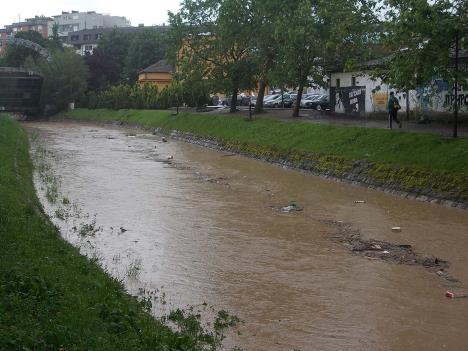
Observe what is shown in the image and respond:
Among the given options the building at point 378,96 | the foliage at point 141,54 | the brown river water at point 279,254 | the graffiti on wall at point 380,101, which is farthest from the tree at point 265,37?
the foliage at point 141,54

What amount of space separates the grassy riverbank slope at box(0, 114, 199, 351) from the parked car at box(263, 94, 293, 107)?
51006mm

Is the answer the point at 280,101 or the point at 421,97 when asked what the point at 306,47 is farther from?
the point at 280,101

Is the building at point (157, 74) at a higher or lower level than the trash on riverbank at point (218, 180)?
higher

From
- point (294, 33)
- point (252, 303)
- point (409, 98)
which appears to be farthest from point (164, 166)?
point (252, 303)

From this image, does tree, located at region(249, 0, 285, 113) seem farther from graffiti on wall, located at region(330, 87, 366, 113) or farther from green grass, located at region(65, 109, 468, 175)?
graffiti on wall, located at region(330, 87, 366, 113)

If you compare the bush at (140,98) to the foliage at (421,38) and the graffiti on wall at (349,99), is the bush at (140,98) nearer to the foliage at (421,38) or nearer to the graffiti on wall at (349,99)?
the graffiti on wall at (349,99)

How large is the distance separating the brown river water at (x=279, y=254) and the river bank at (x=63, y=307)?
134cm

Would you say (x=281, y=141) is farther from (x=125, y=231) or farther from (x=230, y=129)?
(x=125, y=231)

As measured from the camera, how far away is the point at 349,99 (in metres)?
44.2

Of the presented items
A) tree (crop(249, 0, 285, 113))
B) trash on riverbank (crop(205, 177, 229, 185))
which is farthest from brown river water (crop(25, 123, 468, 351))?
tree (crop(249, 0, 285, 113))

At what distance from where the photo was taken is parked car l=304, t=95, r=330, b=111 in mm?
53500

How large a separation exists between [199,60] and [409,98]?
19987mm

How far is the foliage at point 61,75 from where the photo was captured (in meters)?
83.1

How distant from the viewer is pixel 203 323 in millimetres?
9375
